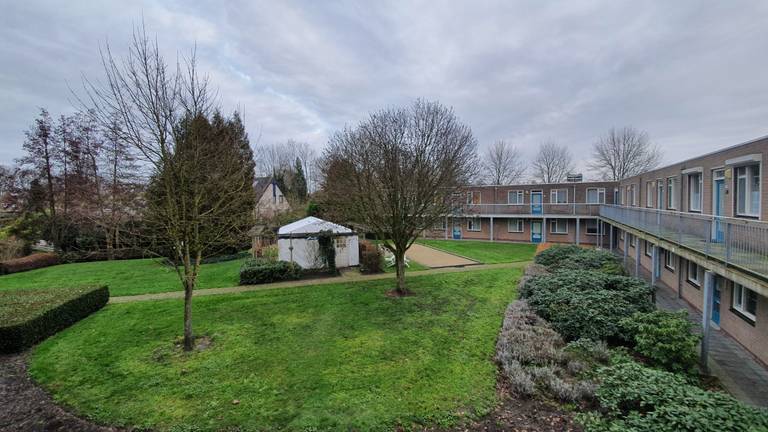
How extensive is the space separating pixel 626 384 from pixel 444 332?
408cm

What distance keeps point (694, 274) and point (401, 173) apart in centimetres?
1109

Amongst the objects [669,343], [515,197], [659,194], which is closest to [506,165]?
[515,197]

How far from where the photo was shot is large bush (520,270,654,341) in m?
8.59

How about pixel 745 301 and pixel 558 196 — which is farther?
pixel 558 196

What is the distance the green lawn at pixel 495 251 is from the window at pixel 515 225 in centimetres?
216

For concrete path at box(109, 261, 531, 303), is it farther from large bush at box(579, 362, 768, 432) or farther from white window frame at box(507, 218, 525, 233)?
white window frame at box(507, 218, 525, 233)

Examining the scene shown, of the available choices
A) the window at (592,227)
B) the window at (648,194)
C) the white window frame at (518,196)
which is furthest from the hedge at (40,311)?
the window at (592,227)

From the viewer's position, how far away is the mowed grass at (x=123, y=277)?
1444cm

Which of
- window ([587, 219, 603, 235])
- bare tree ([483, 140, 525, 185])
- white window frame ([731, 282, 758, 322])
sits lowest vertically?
white window frame ([731, 282, 758, 322])

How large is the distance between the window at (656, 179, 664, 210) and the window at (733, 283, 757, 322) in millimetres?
7850

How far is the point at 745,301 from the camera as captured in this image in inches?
354

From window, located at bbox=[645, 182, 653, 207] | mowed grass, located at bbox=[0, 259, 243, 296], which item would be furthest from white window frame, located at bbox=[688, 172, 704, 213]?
mowed grass, located at bbox=[0, 259, 243, 296]

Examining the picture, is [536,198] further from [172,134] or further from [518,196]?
[172,134]

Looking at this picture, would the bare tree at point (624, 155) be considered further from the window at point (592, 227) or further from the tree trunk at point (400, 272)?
the tree trunk at point (400, 272)
